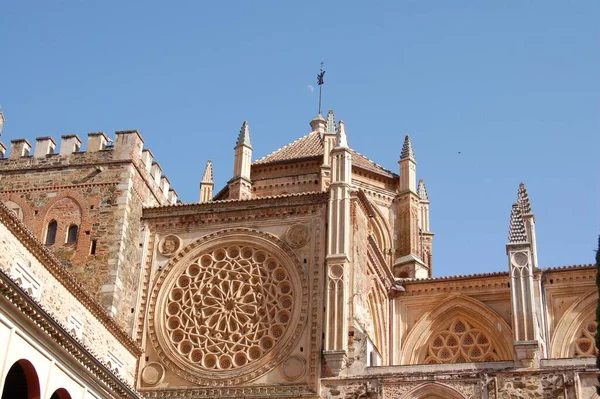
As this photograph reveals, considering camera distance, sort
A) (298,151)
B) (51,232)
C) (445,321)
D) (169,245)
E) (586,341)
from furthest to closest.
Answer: (298,151), (445,321), (586,341), (169,245), (51,232)

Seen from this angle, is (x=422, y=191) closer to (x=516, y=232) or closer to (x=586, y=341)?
(x=586, y=341)

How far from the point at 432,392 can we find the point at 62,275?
903cm

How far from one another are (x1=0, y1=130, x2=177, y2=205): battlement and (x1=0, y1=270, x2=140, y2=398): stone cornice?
7.89m

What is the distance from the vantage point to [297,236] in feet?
82.7

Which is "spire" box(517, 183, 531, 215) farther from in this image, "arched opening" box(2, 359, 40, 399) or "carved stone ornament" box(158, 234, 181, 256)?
"arched opening" box(2, 359, 40, 399)

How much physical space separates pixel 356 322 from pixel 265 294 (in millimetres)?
2701

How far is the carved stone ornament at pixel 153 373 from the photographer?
24.4m

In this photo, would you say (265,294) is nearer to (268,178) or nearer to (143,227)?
(143,227)

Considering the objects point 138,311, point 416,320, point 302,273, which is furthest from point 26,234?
point 416,320

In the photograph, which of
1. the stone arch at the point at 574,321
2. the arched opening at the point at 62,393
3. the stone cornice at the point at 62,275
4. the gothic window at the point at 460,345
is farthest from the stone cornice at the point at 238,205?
the arched opening at the point at 62,393

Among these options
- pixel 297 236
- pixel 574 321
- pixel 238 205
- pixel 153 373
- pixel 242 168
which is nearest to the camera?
pixel 153 373

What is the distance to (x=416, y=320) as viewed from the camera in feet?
92.7

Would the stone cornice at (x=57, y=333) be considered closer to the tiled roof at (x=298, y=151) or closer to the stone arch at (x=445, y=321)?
the stone arch at (x=445, y=321)

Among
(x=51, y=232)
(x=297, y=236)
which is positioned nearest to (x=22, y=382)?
(x=51, y=232)
